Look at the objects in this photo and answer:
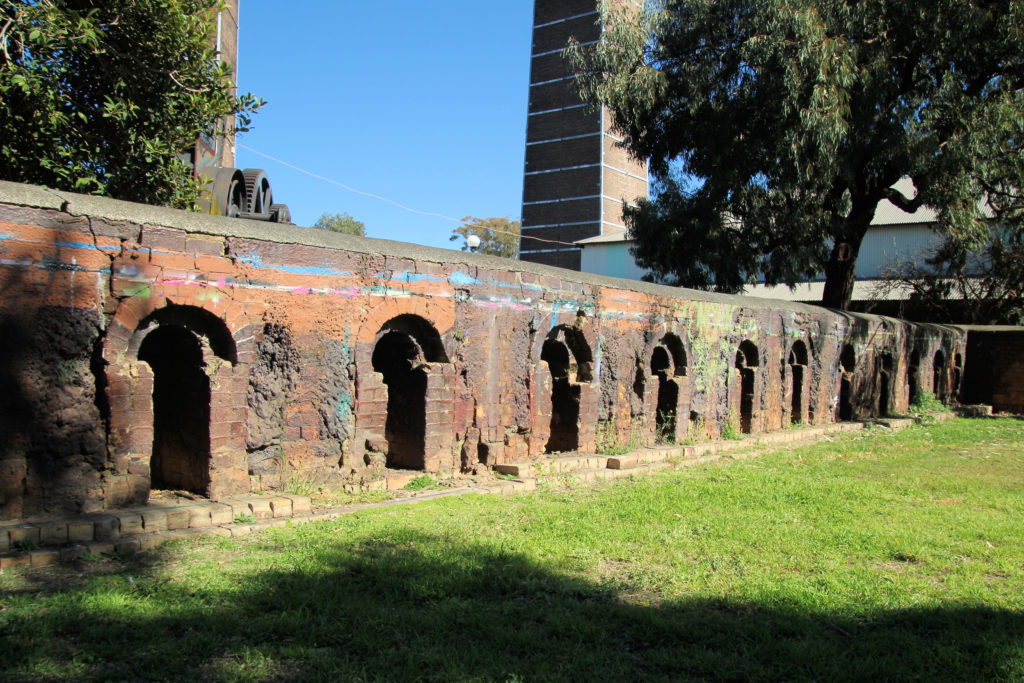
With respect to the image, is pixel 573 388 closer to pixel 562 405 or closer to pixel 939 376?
pixel 562 405

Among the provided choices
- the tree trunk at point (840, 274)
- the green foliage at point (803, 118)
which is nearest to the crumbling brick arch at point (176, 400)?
the green foliage at point (803, 118)

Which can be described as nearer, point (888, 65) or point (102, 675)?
point (102, 675)

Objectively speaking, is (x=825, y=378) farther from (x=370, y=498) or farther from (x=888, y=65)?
(x=370, y=498)

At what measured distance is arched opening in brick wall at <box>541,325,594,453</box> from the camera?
31.2ft

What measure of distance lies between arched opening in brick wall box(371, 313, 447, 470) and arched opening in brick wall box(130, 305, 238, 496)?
166cm

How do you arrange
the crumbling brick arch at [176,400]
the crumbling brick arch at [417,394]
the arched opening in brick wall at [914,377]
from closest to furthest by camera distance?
the crumbling brick arch at [176,400]
the crumbling brick arch at [417,394]
the arched opening in brick wall at [914,377]

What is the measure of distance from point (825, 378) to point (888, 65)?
6122 millimetres

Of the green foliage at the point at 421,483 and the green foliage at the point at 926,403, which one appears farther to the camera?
the green foliage at the point at 926,403

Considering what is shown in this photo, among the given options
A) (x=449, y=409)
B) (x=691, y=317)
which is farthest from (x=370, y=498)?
(x=691, y=317)

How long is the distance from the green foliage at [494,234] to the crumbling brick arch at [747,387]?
36795mm

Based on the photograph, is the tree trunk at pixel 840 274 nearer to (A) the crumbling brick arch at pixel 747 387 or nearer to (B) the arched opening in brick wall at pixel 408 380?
(A) the crumbling brick arch at pixel 747 387

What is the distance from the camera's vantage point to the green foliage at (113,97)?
882 centimetres

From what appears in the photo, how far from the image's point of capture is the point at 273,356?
21.0 ft

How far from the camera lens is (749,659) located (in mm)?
3711
